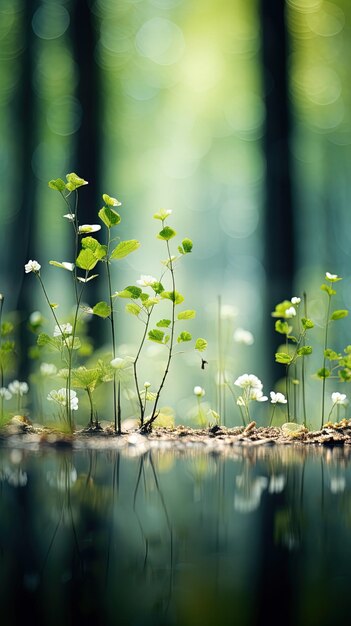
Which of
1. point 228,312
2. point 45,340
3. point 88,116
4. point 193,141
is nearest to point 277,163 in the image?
point 88,116

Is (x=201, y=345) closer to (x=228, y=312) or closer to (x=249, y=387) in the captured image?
(x=249, y=387)

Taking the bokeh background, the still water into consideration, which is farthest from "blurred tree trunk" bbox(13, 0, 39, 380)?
the still water

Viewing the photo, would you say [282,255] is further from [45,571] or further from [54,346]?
[45,571]

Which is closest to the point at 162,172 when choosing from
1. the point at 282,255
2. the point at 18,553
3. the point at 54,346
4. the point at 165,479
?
the point at 282,255

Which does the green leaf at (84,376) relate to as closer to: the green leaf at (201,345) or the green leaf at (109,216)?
the green leaf at (201,345)

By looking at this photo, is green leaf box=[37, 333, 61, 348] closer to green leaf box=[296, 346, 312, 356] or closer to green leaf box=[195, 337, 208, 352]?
green leaf box=[195, 337, 208, 352]

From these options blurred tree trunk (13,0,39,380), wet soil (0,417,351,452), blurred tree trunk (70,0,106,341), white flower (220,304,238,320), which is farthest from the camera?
blurred tree trunk (13,0,39,380)
